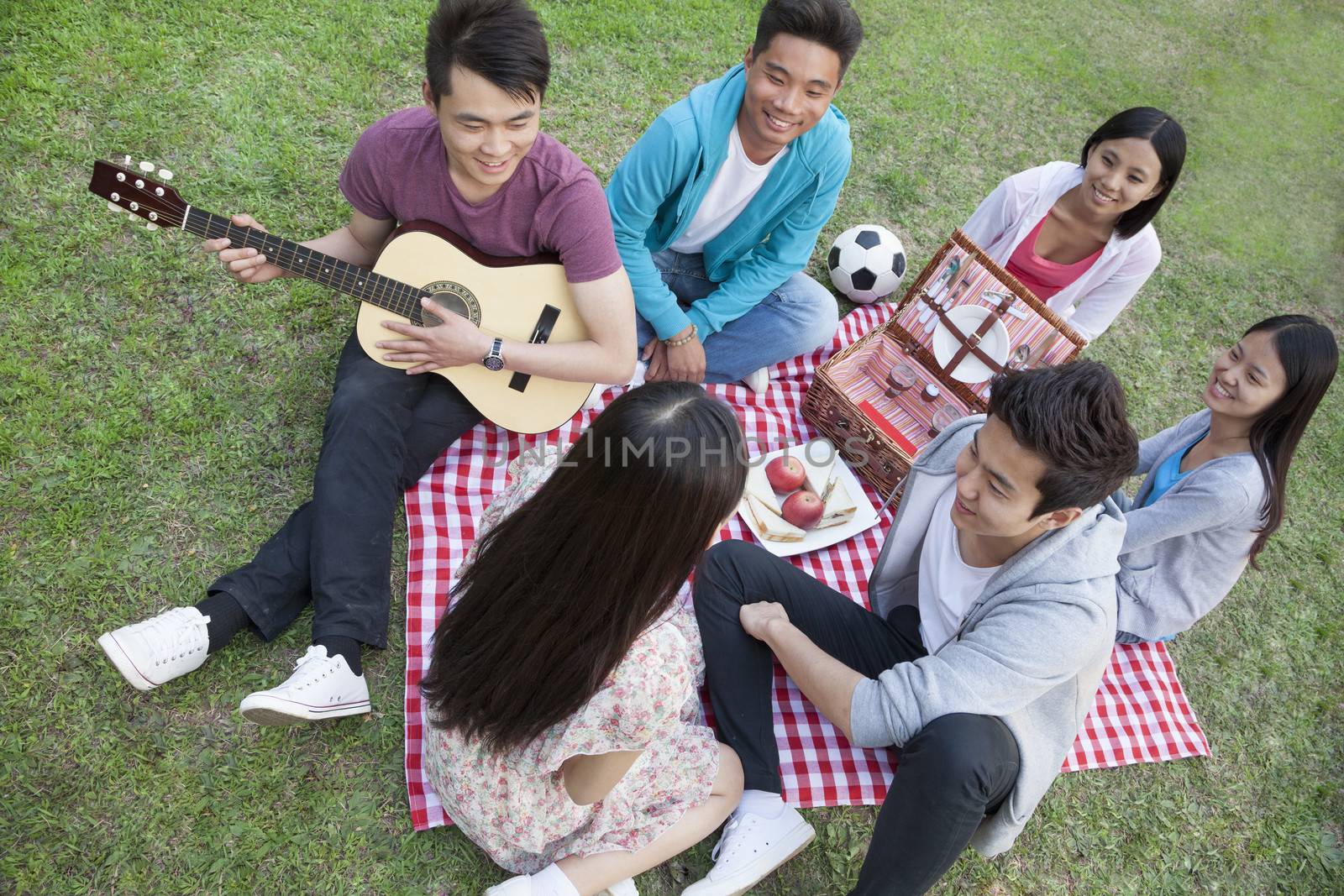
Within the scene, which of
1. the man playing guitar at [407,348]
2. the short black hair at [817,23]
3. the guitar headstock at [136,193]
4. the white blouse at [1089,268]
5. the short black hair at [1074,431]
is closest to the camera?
the short black hair at [1074,431]

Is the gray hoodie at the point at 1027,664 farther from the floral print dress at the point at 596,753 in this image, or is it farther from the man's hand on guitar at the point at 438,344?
the man's hand on guitar at the point at 438,344

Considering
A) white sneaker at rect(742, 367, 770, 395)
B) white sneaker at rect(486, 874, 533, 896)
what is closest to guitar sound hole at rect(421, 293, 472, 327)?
white sneaker at rect(742, 367, 770, 395)

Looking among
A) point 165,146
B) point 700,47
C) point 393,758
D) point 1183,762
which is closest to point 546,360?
point 393,758

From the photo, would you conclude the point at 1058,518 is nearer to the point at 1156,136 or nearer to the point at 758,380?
the point at 758,380

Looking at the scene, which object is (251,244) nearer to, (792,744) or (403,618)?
(403,618)

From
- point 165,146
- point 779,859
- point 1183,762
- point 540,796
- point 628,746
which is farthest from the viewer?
point 165,146

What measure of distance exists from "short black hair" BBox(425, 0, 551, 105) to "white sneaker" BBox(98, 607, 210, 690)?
169 centimetres

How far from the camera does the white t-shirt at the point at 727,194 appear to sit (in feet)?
9.91

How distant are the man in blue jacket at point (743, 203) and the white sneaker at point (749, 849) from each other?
1.72 meters

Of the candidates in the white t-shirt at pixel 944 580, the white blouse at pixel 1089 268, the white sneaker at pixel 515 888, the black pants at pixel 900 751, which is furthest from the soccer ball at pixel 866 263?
the white sneaker at pixel 515 888

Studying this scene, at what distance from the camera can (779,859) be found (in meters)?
2.34

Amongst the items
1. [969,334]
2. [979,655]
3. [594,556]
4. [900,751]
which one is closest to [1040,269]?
[969,334]

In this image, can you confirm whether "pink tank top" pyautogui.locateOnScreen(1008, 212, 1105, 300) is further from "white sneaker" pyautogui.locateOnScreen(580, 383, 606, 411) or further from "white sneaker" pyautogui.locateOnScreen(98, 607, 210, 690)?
"white sneaker" pyautogui.locateOnScreen(98, 607, 210, 690)

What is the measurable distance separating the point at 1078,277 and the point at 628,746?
9.87 feet
